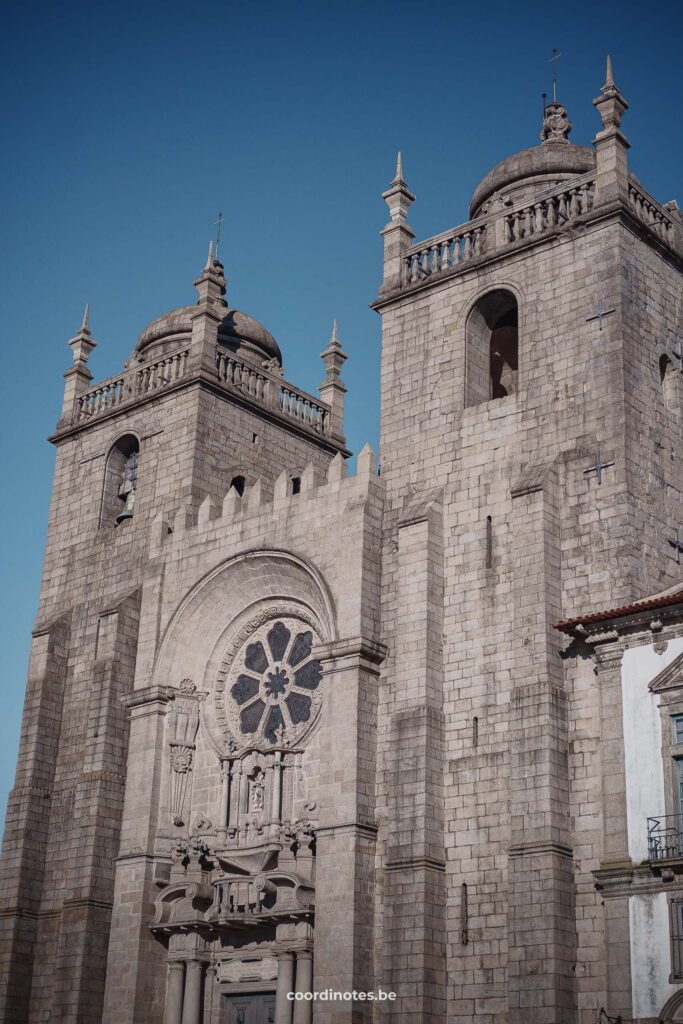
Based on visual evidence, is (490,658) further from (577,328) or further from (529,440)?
(577,328)

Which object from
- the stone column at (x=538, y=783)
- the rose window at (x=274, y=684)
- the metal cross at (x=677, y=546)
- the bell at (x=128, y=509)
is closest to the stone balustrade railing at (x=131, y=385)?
the bell at (x=128, y=509)

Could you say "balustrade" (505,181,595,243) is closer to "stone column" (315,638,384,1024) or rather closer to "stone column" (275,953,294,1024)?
"stone column" (315,638,384,1024)

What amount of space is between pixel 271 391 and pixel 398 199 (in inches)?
249

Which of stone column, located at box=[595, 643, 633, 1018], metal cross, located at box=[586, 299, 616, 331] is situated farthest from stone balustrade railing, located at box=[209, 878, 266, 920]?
metal cross, located at box=[586, 299, 616, 331]

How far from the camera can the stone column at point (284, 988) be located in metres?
22.7

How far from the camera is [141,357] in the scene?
34.2 m

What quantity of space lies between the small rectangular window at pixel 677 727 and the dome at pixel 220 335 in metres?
17.0

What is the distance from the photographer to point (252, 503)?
89.8 ft

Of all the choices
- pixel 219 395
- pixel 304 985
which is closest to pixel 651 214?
pixel 219 395

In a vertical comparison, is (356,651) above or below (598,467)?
below

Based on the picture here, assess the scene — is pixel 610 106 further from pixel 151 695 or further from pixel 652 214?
pixel 151 695

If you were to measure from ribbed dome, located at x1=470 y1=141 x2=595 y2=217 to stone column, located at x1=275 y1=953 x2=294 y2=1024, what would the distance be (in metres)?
15.6

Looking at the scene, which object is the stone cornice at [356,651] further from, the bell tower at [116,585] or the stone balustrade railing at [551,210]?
the stone balustrade railing at [551,210]

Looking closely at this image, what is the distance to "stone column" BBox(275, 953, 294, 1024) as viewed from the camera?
22.7 meters
